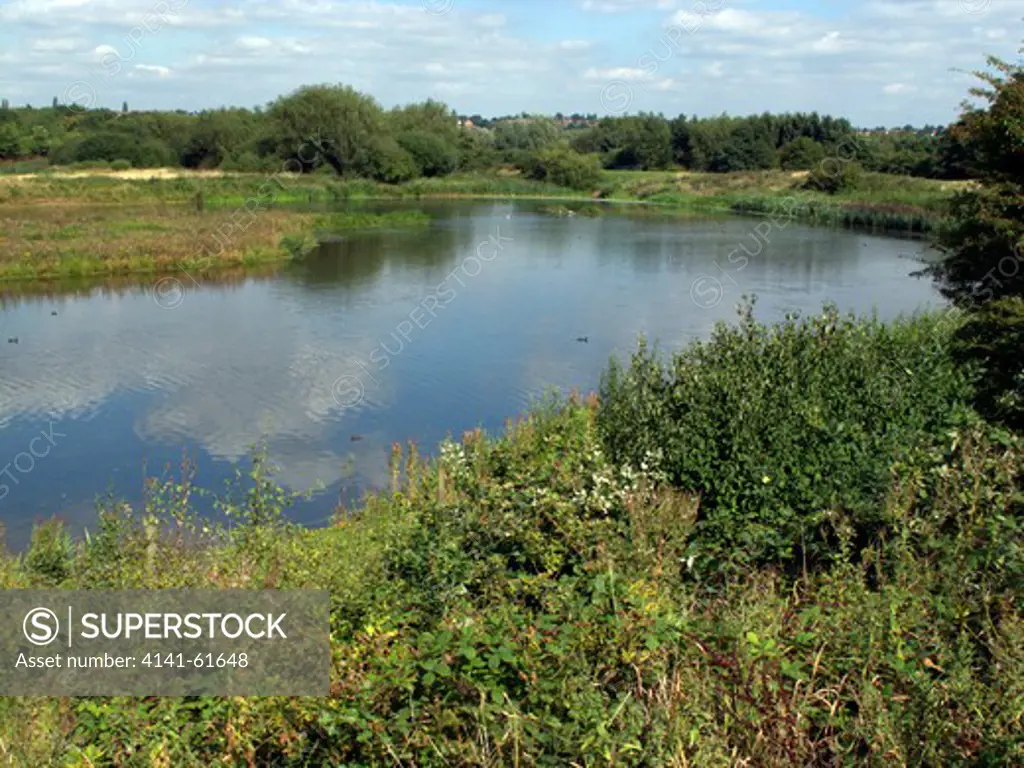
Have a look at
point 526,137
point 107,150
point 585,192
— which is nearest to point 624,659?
point 107,150

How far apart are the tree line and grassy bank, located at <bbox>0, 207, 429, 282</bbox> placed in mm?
23462

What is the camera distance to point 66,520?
1080 centimetres

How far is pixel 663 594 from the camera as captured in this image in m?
4.74

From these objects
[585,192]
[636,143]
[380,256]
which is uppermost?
[636,143]

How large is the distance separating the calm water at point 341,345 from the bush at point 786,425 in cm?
478

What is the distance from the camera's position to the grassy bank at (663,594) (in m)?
3.42

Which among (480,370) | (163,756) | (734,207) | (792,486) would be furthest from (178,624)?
(734,207)

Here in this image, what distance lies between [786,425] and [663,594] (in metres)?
2.84

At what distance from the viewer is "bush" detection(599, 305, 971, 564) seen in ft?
20.8

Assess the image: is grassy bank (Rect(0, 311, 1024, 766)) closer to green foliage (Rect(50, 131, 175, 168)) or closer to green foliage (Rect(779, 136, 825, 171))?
green foliage (Rect(50, 131, 175, 168))

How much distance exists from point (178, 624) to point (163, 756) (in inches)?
42.6

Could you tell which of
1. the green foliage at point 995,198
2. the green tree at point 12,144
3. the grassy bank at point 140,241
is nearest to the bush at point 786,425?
the green foliage at point 995,198

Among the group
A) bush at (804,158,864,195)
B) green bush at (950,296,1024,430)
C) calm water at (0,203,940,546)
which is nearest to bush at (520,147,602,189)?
bush at (804,158,864,195)

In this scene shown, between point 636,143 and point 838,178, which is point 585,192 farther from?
point 838,178
